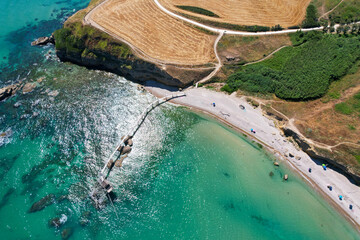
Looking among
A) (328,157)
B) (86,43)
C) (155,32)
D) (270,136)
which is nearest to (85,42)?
(86,43)

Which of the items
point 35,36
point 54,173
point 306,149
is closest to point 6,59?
point 35,36

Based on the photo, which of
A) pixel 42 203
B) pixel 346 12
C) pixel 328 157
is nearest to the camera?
pixel 42 203

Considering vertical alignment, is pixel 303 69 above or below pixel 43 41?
above

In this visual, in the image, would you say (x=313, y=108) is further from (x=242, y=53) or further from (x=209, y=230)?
(x=209, y=230)

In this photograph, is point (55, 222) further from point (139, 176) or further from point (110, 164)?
point (139, 176)

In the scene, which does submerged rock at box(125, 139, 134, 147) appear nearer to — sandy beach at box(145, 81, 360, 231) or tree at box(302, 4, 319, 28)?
sandy beach at box(145, 81, 360, 231)

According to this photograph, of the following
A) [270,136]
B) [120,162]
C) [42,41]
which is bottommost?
[120,162]

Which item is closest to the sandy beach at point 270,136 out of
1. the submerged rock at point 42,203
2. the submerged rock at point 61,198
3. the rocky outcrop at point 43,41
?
the submerged rock at point 61,198

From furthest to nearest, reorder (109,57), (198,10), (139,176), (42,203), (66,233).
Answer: (198,10) → (109,57) → (139,176) → (42,203) → (66,233)
